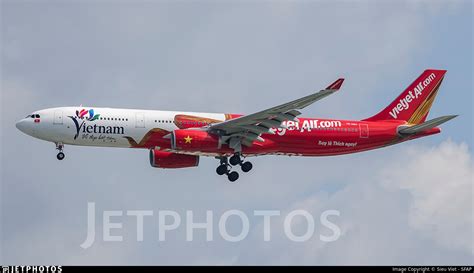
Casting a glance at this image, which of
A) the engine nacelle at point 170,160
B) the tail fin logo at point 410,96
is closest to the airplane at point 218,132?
the engine nacelle at point 170,160

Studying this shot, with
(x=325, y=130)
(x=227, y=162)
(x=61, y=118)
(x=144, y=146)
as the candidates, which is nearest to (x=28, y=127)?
(x=61, y=118)

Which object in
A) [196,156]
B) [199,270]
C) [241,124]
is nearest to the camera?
[199,270]

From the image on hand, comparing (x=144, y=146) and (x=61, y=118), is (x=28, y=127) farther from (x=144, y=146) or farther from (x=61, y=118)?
(x=144, y=146)

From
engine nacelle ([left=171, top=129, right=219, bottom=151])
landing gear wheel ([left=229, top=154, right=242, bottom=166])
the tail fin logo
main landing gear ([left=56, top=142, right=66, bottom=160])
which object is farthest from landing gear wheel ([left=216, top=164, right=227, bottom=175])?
the tail fin logo

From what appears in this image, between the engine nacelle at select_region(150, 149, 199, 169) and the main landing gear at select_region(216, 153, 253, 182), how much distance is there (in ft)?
5.60

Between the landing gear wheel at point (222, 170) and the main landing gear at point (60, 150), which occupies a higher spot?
the main landing gear at point (60, 150)

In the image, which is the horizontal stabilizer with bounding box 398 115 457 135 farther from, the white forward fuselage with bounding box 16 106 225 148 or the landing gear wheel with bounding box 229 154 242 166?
the white forward fuselage with bounding box 16 106 225 148

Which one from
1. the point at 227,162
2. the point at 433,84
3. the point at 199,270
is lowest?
the point at 199,270

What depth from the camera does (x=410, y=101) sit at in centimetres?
7006

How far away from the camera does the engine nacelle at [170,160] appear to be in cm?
6656

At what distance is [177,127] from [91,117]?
4803 mm

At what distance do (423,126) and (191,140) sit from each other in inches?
543

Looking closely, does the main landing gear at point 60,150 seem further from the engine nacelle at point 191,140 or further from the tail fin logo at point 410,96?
the tail fin logo at point 410,96

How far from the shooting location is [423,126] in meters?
66.1
